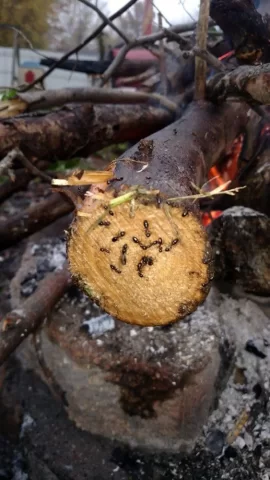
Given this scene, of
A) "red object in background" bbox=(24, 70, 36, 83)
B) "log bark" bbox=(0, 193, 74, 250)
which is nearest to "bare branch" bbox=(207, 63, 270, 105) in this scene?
"log bark" bbox=(0, 193, 74, 250)

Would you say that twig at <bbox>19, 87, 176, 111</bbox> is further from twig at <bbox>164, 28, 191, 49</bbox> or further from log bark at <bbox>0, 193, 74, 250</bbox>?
log bark at <bbox>0, 193, 74, 250</bbox>

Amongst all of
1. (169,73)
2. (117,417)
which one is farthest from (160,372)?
(169,73)

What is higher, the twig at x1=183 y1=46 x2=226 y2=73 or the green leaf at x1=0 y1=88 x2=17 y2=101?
the twig at x1=183 y1=46 x2=226 y2=73

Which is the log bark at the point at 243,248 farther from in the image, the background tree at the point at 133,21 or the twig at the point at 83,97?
the background tree at the point at 133,21

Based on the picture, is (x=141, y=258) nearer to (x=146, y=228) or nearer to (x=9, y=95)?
(x=146, y=228)

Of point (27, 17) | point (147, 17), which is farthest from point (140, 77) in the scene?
point (27, 17)

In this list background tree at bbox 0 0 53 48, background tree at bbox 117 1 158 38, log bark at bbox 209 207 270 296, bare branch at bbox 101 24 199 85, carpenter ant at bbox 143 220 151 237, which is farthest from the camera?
background tree at bbox 117 1 158 38

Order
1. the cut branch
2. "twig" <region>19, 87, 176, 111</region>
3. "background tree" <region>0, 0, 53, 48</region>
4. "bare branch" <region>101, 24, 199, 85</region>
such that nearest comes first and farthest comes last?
"twig" <region>19, 87, 176, 111</region> → "bare branch" <region>101, 24, 199, 85</region> → the cut branch → "background tree" <region>0, 0, 53, 48</region>
